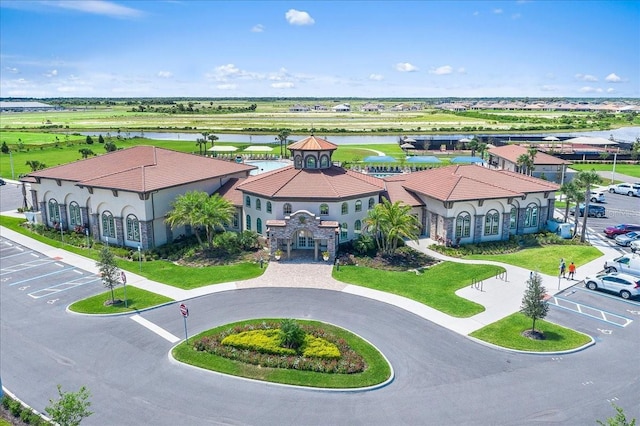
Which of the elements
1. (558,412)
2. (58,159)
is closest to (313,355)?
(558,412)

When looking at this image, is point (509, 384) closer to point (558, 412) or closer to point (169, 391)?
point (558, 412)

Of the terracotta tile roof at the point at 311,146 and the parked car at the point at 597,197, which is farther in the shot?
the parked car at the point at 597,197

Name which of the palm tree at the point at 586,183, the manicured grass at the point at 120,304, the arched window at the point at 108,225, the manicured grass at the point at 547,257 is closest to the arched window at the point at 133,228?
the arched window at the point at 108,225

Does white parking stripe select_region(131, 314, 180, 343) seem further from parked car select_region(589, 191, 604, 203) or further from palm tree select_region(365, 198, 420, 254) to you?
parked car select_region(589, 191, 604, 203)

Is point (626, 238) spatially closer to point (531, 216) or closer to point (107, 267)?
point (531, 216)

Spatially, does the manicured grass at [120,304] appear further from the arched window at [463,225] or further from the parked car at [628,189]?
Result: the parked car at [628,189]

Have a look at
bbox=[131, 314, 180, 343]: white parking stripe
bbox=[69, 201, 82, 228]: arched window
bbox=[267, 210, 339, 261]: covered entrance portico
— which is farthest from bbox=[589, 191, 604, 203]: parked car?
bbox=[69, 201, 82, 228]: arched window
